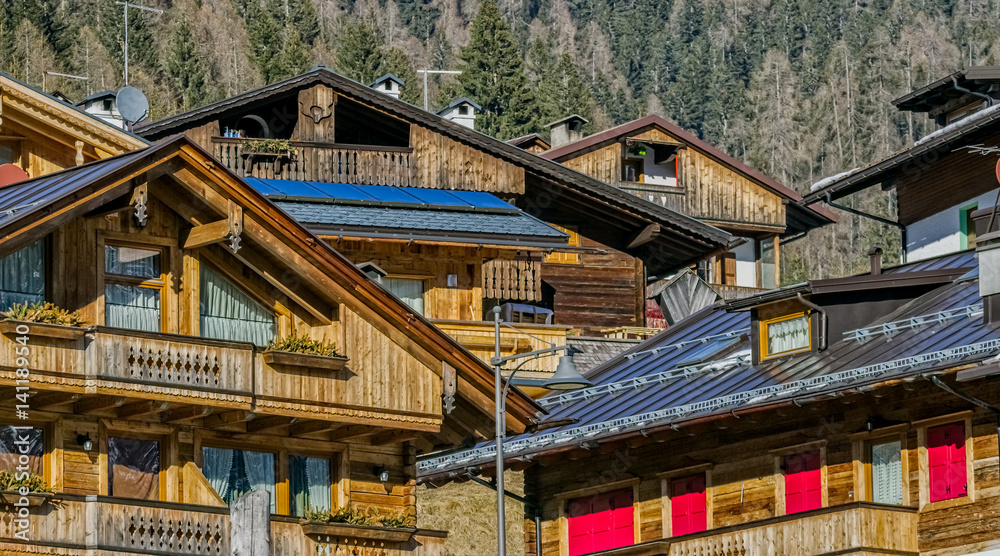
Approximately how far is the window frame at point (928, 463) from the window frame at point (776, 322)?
4.07 meters

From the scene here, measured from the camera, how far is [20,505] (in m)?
22.9

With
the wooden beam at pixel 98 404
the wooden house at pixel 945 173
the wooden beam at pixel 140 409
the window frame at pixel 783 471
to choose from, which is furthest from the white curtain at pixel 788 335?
the wooden beam at pixel 98 404

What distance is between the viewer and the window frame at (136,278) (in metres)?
25.1

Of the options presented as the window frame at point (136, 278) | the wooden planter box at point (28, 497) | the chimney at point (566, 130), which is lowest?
the wooden planter box at point (28, 497)

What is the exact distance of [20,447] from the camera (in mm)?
24047

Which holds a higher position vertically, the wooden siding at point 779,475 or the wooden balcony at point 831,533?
the wooden siding at point 779,475

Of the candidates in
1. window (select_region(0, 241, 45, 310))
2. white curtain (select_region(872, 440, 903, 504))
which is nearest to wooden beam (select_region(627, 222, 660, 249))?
white curtain (select_region(872, 440, 903, 504))

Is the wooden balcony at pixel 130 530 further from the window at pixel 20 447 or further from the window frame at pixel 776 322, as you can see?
the window frame at pixel 776 322

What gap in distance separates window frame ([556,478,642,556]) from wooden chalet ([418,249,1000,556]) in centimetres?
4

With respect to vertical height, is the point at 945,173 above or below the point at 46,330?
above


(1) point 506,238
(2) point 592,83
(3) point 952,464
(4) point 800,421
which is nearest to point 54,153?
(1) point 506,238

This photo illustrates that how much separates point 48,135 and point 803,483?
15.2m

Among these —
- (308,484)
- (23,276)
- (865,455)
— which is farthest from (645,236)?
(23,276)

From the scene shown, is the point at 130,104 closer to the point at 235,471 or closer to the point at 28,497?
the point at 235,471
